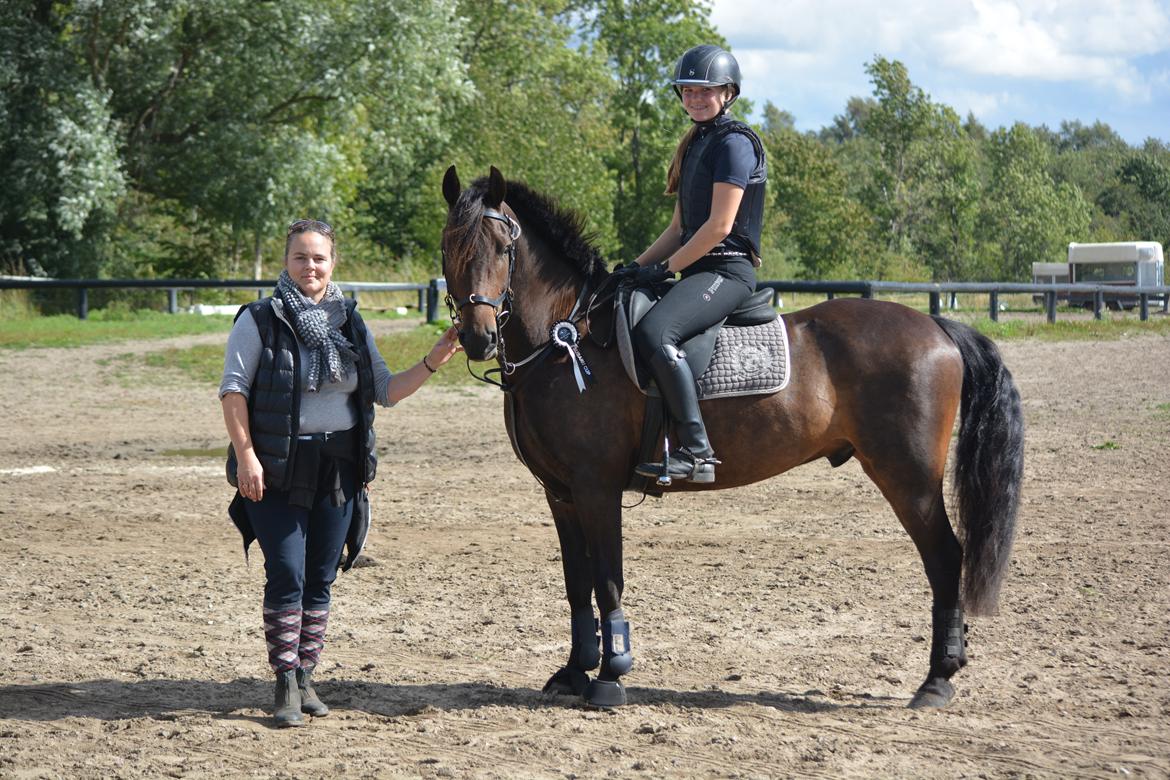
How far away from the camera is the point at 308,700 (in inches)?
201

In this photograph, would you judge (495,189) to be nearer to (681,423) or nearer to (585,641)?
Result: (681,423)

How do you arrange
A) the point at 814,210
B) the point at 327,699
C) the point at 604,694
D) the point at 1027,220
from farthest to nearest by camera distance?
the point at 814,210 < the point at 1027,220 < the point at 327,699 < the point at 604,694

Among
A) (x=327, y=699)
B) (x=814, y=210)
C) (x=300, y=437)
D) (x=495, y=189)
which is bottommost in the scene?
(x=327, y=699)

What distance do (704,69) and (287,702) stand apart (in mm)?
3182

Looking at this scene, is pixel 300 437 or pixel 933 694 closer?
pixel 300 437

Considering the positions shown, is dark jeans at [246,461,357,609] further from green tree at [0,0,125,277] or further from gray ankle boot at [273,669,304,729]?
green tree at [0,0,125,277]

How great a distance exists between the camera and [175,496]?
1008 cm

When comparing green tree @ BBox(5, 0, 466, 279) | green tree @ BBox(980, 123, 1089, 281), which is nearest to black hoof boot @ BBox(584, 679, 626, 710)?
green tree @ BBox(5, 0, 466, 279)

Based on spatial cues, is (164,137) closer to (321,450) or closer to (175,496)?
(175,496)

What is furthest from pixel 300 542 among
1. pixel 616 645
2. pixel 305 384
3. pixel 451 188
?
pixel 451 188

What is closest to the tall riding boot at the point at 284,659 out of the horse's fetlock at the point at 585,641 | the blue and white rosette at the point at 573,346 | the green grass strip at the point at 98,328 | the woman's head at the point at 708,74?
the horse's fetlock at the point at 585,641

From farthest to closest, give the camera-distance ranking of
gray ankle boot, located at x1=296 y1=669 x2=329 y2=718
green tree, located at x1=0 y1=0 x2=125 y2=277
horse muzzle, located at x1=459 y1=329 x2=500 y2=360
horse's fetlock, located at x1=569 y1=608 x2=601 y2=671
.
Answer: green tree, located at x1=0 y1=0 x2=125 y2=277 < horse's fetlock, located at x1=569 y1=608 x2=601 y2=671 < gray ankle boot, located at x1=296 y1=669 x2=329 y2=718 < horse muzzle, located at x1=459 y1=329 x2=500 y2=360

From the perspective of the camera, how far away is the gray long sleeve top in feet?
16.0

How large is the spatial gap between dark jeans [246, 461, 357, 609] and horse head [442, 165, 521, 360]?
786mm
